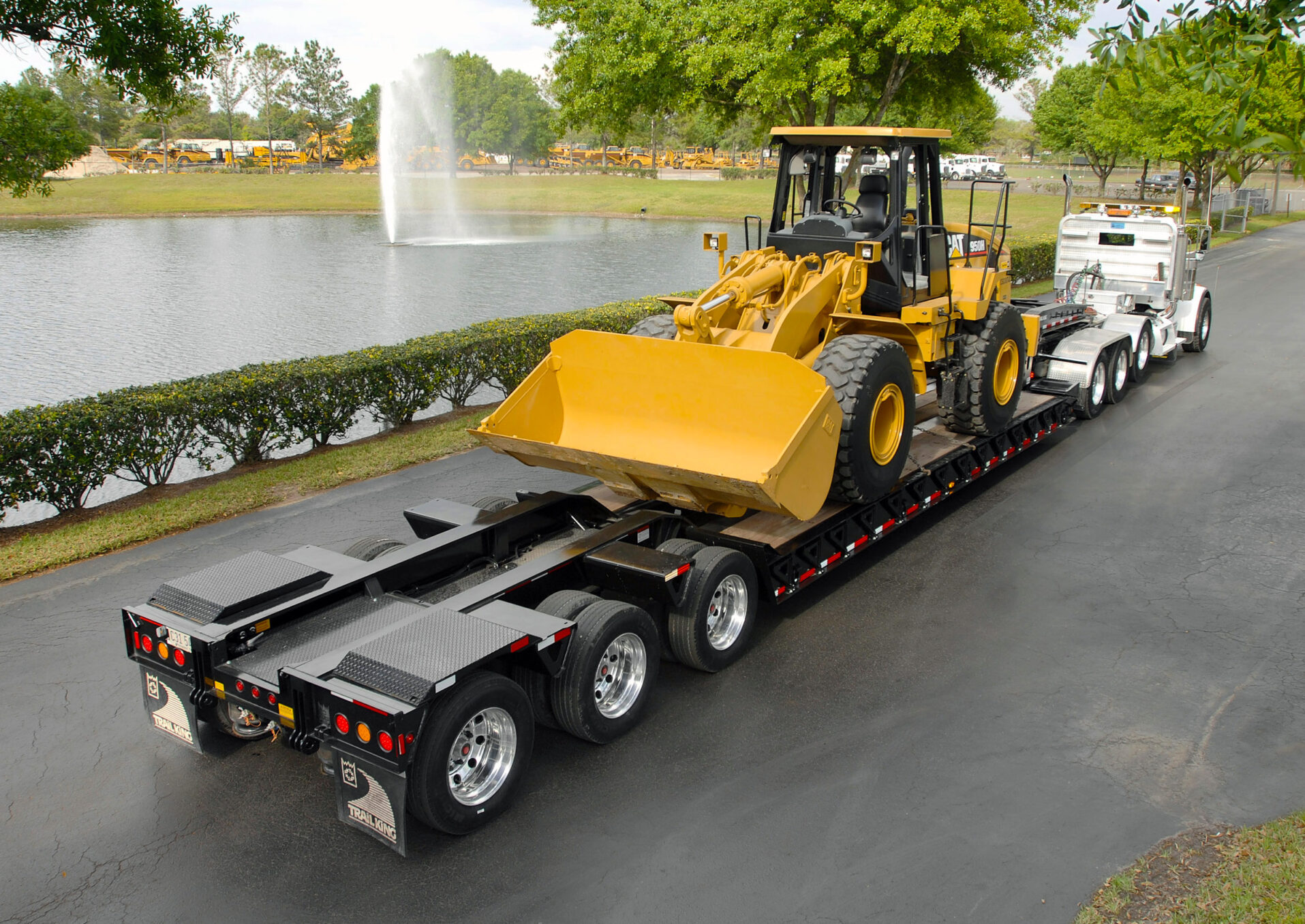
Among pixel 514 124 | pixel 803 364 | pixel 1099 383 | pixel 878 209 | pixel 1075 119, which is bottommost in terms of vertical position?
pixel 1099 383

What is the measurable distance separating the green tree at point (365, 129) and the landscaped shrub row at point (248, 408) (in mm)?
80615

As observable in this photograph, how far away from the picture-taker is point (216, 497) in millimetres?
9758

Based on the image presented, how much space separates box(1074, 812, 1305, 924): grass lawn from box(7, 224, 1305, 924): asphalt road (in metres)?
0.12

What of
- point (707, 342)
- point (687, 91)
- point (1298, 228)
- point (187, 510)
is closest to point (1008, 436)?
point (707, 342)

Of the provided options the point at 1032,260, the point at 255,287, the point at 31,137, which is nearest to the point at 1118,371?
the point at 1032,260

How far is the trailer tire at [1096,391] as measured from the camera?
12438 mm

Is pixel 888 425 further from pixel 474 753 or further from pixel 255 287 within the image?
pixel 255 287

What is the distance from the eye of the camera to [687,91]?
1983 cm

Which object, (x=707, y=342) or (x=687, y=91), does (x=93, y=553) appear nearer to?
(x=707, y=342)

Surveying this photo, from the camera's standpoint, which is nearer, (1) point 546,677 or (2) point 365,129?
(1) point 546,677

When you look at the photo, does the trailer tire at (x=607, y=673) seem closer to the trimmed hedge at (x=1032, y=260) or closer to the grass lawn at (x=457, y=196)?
the trimmed hedge at (x=1032, y=260)

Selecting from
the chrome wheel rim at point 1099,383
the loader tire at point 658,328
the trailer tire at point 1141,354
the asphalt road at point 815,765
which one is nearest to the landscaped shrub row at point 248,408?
the asphalt road at point 815,765

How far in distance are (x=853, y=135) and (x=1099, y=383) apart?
6.14 m

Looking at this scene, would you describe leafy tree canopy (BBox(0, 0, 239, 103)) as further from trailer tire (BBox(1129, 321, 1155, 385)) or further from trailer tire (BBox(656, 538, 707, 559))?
trailer tire (BBox(1129, 321, 1155, 385))
